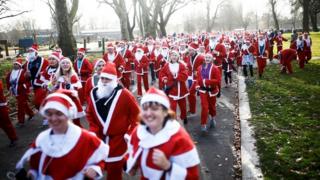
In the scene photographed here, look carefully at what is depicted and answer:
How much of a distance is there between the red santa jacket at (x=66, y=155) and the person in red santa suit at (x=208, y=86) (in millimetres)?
6098

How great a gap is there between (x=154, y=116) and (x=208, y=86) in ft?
21.3

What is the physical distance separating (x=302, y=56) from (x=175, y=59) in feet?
43.5

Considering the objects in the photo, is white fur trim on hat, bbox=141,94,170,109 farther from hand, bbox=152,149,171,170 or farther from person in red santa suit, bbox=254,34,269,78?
person in red santa suit, bbox=254,34,269,78

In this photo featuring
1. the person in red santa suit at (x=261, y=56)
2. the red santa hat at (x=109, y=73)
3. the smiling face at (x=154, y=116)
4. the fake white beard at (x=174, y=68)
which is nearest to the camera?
the smiling face at (x=154, y=116)

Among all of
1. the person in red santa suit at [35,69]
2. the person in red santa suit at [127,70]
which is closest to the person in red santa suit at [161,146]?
the person in red santa suit at [35,69]

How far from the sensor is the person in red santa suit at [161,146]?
3400mm

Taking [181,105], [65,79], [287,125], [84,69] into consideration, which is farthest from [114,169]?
[84,69]

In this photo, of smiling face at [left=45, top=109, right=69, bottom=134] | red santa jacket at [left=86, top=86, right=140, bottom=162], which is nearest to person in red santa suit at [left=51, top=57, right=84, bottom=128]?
red santa jacket at [left=86, top=86, right=140, bottom=162]

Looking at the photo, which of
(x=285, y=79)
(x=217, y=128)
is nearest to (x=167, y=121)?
(x=217, y=128)

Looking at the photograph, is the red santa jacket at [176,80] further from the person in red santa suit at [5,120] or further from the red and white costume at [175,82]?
the person in red santa suit at [5,120]

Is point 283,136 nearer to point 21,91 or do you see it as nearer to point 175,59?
point 175,59

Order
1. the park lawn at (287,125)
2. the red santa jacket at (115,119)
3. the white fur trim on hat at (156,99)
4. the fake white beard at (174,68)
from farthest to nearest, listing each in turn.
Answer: the fake white beard at (174,68) < the park lawn at (287,125) < the red santa jacket at (115,119) < the white fur trim on hat at (156,99)

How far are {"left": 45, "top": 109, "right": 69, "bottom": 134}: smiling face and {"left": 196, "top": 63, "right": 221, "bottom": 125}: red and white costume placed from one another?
632cm

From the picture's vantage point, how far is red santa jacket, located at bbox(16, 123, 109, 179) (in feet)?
11.8
